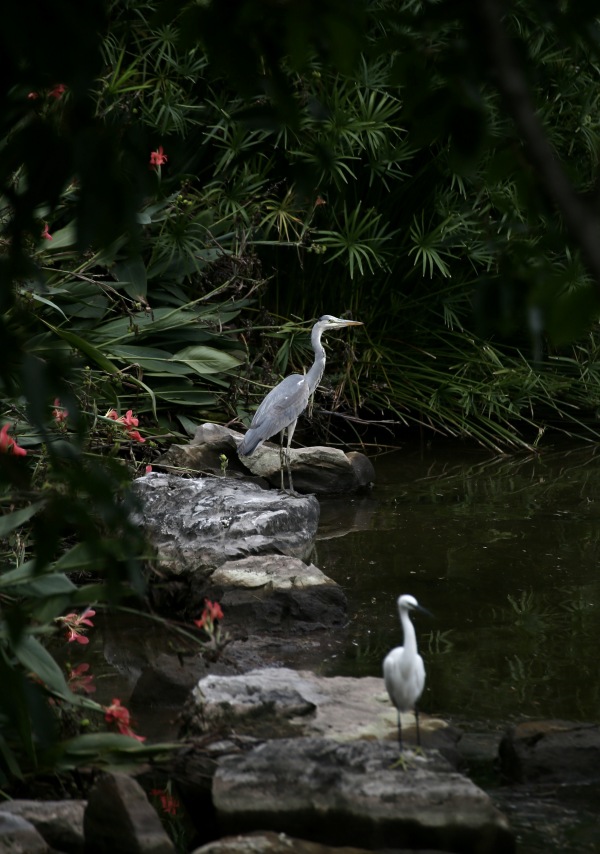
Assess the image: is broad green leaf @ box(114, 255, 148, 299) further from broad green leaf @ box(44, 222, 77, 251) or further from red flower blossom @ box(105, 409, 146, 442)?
red flower blossom @ box(105, 409, 146, 442)

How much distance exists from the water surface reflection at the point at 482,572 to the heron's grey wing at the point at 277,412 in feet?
1.90

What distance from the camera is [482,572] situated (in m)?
5.69

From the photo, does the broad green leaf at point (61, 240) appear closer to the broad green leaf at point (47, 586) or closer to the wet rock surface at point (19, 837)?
the broad green leaf at point (47, 586)

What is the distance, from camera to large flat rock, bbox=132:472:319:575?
534 cm

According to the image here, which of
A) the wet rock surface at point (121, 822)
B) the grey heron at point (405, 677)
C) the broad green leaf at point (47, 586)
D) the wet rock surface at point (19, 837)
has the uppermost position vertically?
the broad green leaf at point (47, 586)

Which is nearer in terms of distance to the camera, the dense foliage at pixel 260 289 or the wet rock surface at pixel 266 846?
the wet rock surface at pixel 266 846

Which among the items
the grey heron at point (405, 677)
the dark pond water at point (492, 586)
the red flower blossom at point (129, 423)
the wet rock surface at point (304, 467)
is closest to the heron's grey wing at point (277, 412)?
the wet rock surface at point (304, 467)

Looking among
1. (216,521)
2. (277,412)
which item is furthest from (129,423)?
(277,412)

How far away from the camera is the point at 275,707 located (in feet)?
11.4

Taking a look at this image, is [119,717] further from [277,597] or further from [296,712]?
[277,597]

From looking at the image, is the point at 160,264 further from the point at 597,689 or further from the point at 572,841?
the point at 572,841

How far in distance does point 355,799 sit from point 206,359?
5.01 metres

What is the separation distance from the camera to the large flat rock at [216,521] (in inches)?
210

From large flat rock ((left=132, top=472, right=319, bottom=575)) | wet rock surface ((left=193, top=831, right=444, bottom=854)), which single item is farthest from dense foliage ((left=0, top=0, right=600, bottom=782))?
wet rock surface ((left=193, top=831, right=444, bottom=854))
